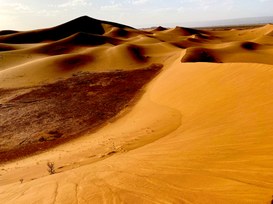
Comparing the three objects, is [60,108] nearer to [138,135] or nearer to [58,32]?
[138,135]

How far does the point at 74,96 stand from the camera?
739 inches

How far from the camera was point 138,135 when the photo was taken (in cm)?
979

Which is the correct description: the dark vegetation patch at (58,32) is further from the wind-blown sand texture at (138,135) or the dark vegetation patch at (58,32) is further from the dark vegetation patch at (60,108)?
the dark vegetation patch at (60,108)

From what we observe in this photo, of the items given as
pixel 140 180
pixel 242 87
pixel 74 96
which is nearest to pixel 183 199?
pixel 140 180

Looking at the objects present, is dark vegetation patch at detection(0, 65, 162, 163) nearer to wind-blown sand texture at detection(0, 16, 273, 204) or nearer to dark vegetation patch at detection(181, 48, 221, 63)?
wind-blown sand texture at detection(0, 16, 273, 204)

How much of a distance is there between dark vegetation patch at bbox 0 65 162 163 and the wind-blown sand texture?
0.05 m

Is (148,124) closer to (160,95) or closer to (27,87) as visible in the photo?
(160,95)

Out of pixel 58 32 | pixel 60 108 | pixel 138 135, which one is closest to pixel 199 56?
pixel 60 108

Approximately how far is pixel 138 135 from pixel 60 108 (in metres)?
7.50

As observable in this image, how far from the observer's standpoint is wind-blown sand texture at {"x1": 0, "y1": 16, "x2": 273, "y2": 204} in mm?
5016

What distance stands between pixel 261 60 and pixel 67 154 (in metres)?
25.6

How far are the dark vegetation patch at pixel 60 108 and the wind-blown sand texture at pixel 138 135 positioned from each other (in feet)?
0.16

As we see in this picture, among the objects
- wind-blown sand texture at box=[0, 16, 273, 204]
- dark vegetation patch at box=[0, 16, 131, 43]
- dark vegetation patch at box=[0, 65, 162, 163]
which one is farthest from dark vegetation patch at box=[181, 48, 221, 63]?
dark vegetation patch at box=[0, 16, 131, 43]

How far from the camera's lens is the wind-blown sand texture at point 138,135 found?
5016 mm
